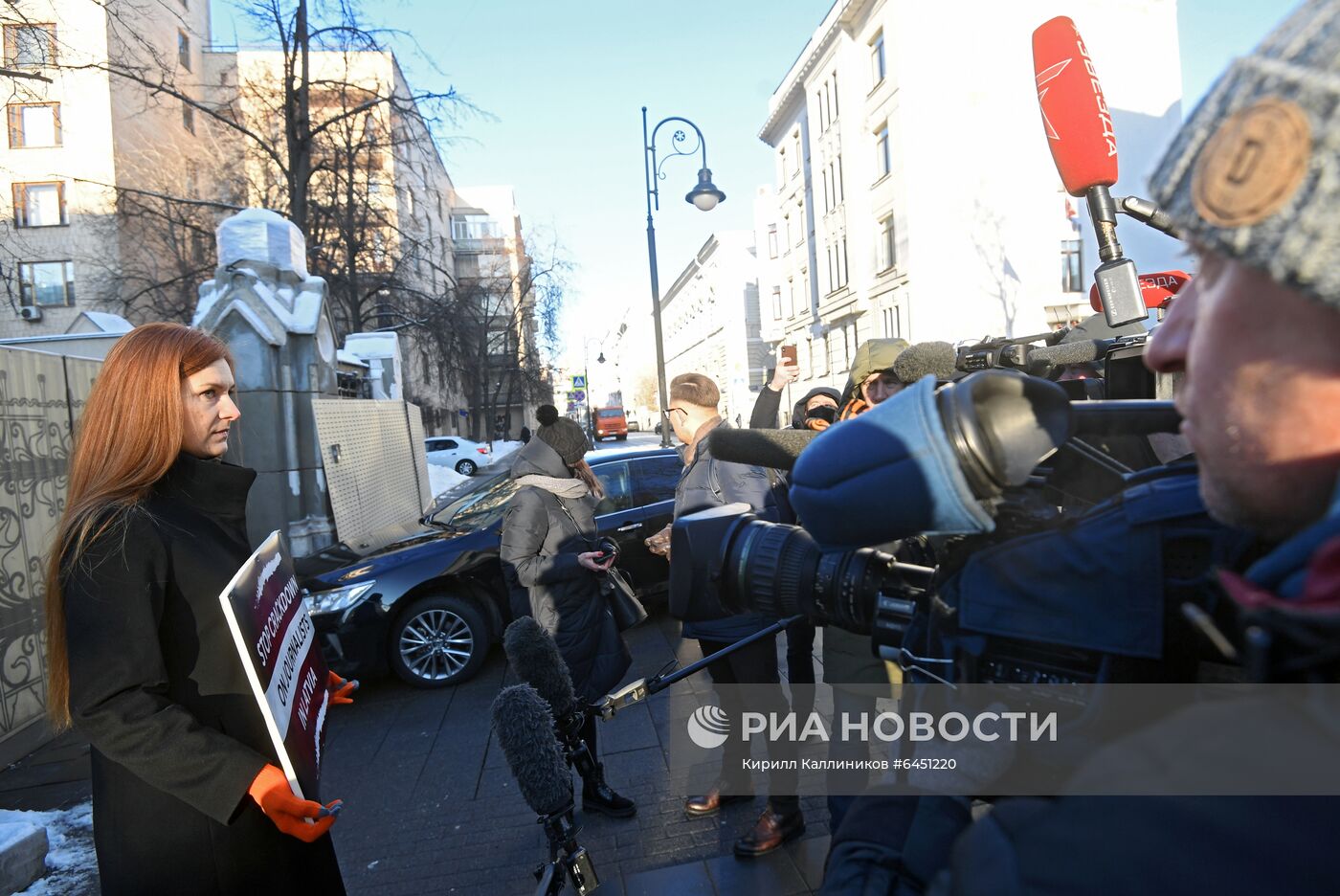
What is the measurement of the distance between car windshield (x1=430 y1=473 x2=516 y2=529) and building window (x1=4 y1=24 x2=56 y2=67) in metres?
6.45

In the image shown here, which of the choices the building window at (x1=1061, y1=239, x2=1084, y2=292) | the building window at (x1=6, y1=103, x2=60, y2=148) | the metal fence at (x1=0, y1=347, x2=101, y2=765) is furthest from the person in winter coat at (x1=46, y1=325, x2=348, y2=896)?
the building window at (x1=6, y1=103, x2=60, y2=148)

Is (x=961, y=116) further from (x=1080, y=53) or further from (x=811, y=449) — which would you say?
(x=811, y=449)

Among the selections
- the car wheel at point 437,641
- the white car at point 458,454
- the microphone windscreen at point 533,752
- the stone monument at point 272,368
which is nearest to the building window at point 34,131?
the white car at point 458,454

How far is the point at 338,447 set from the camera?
27.8 ft

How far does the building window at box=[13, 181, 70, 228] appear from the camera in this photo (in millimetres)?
30172

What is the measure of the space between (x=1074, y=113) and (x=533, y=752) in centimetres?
298

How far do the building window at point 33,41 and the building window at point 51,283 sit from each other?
91.4 feet

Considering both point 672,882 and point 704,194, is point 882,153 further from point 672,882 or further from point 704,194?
point 672,882

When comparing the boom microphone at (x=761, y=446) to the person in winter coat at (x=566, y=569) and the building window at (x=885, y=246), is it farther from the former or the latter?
the building window at (x=885, y=246)

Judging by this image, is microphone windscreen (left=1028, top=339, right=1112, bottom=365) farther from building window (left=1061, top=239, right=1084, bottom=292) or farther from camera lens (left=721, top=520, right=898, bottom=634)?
building window (left=1061, top=239, right=1084, bottom=292)

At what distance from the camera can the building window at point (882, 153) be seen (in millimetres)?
28731

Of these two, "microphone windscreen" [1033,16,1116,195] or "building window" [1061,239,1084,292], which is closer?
"microphone windscreen" [1033,16,1116,195]

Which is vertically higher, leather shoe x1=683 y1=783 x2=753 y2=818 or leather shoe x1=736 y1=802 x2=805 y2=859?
leather shoe x1=736 y1=802 x2=805 y2=859

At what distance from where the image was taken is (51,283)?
1202 inches
